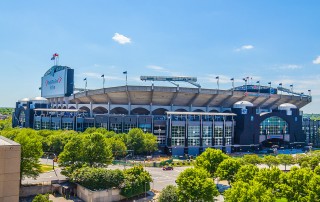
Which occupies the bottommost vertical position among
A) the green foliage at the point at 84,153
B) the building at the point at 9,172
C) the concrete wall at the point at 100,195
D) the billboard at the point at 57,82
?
the concrete wall at the point at 100,195

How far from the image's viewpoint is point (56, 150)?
236 ft

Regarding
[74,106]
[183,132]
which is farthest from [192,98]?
[74,106]

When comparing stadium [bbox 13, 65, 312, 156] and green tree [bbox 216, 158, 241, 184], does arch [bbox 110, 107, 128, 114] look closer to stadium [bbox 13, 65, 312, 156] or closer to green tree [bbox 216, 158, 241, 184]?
stadium [bbox 13, 65, 312, 156]

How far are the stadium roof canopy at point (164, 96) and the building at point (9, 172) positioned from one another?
72682 mm

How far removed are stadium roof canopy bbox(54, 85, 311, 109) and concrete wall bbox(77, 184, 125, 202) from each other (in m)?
52.3

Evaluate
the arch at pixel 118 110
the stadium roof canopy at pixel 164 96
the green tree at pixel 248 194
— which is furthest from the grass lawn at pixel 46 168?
the arch at pixel 118 110

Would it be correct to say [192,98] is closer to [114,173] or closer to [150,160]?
[150,160]

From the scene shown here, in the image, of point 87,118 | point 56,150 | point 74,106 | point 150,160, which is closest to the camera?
point 56,150

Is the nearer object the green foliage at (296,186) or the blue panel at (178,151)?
the green foliage at (296,186)

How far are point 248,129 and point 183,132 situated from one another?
2471 centimetres

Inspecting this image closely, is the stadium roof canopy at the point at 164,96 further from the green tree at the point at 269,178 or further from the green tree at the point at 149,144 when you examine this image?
the green tree at the point at 269,178

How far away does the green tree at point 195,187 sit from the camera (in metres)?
34.7

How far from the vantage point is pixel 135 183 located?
143ft

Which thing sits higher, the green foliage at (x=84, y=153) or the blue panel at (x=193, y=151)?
the green foliage at (x=84, y=153)
